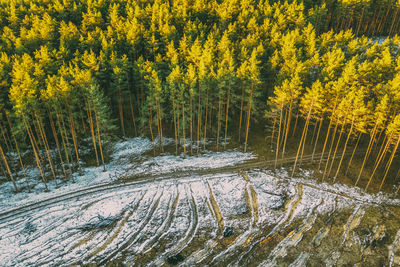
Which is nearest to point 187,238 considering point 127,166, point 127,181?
point 127,181

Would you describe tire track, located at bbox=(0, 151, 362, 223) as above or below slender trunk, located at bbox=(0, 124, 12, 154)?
below

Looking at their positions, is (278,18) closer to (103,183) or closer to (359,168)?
(359,168)

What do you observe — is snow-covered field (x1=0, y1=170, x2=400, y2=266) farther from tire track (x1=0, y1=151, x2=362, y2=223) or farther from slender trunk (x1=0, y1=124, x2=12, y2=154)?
slender trunk (x1=0, y1=124, x2=12, y2=154)

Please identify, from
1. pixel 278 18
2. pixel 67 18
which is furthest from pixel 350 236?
pixel 67 18

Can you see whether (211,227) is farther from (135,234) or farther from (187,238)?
(135,234)

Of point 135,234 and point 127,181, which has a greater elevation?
point 127,181

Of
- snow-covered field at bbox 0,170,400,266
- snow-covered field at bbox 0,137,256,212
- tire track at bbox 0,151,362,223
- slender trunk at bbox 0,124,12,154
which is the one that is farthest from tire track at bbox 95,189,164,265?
slender trunk at bbox 0,124,12,154
